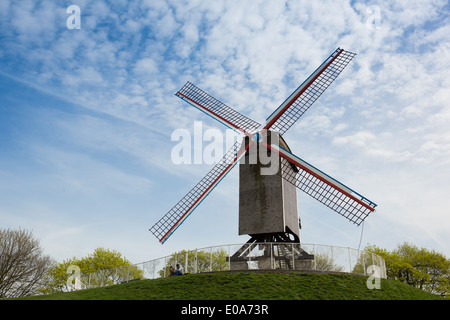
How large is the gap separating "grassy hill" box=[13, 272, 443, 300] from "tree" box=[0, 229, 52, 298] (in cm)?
2250

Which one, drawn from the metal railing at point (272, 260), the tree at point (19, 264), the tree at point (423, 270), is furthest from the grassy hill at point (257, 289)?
the tree at point (423, 270)

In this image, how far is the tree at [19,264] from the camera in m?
36.0

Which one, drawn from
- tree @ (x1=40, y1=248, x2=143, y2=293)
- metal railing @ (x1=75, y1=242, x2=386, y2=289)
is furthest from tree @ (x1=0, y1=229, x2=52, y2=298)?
metal railing @ (x1=75, y1=242, x2=386, y2=289)

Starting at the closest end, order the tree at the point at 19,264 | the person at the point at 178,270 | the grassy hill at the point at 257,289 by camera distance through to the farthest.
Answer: the grassy hill at the point at 257,289 < the person at the point at 178,270 < the tree at the point at 19,264

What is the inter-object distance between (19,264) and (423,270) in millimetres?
42727

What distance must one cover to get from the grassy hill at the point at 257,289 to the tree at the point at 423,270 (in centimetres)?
2619

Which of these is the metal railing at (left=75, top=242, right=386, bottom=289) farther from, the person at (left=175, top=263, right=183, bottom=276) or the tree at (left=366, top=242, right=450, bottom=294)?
the tree at (left=366, top=242, right=450, bottom=294)

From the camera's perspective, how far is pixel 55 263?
151 feet

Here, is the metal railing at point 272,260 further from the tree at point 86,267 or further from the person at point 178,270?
the tree at point 86,267
